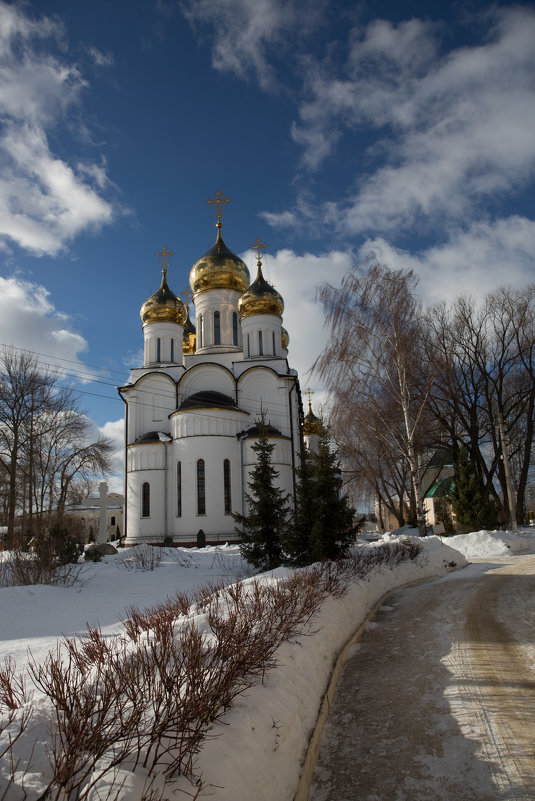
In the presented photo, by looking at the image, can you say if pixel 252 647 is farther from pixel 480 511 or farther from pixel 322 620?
pixel 480 511

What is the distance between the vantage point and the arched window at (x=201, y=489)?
22.7 metres

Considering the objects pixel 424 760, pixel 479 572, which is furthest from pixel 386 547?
pixel 424 760

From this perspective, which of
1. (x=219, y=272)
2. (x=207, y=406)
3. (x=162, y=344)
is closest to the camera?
(x=207, y=406)

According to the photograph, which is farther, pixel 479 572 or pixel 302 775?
pixel 479 572

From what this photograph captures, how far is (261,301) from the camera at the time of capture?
86.7 ft

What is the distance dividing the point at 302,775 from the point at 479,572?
10.7 meters

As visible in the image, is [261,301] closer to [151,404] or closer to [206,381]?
[206,381]

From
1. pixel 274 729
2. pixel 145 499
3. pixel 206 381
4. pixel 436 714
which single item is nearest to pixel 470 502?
pixel 206 381

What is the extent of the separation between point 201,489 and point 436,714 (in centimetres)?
1917

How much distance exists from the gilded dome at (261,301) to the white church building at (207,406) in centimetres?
5

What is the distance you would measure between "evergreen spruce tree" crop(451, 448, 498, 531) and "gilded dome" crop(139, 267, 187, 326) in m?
15.2

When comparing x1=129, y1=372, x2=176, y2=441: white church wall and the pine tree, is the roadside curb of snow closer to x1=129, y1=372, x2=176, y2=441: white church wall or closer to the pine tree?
the pine tree

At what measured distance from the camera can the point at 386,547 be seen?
1290 centimetres

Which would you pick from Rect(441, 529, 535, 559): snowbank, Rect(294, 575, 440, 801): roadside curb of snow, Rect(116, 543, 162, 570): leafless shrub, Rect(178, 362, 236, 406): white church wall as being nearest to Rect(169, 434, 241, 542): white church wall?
Rect(178, 362, 236, 406): white church wall
